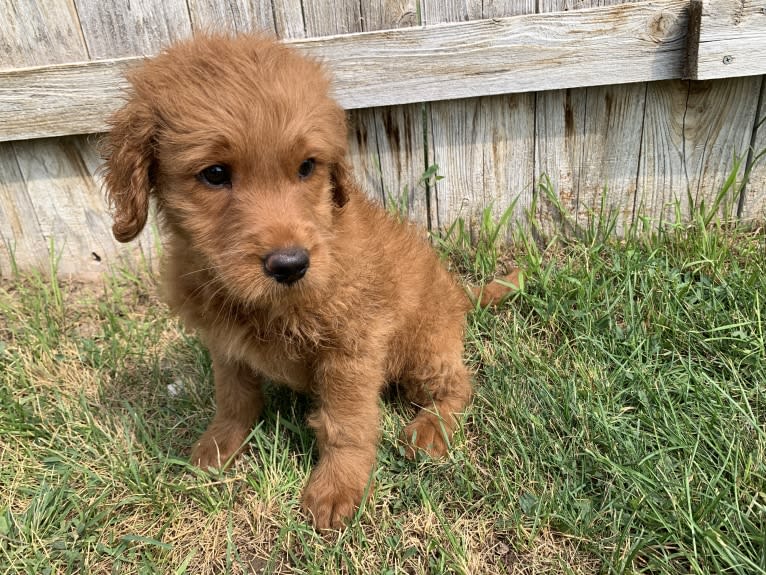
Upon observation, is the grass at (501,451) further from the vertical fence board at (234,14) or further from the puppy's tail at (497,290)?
the vertical fence board at (234,14)

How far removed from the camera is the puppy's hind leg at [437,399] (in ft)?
8.63

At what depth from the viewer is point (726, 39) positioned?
3031mm

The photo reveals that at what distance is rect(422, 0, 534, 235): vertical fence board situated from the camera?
3.39 m

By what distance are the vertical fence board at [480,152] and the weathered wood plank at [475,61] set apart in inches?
6.2

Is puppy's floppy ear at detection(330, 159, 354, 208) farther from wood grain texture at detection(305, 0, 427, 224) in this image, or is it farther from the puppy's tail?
wood grain texture at detection(305, 0, 427, 224)

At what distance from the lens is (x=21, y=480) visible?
8.34 ft

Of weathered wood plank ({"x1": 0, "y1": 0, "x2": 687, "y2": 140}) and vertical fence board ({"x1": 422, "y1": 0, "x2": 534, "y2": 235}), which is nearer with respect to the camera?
weathered wood plank ({"x1": 0, "y1": 0, "x2": 687, "y2": 140})

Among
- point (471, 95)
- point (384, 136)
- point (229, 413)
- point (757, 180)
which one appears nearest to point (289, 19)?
point (384, 136)

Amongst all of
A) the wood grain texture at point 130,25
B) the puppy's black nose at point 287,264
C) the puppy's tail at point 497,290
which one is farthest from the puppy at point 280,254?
the wood grain texture at point 130,25

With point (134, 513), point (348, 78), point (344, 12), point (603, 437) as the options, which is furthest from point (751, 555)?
point (344, 12)

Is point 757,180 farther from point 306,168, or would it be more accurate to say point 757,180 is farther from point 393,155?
point 306,168

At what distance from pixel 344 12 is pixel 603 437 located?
2556mm

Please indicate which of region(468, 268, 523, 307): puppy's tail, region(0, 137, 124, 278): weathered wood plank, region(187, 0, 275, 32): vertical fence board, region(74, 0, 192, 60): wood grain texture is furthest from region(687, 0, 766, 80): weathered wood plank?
region(0, 137, 124, 278): weathered wood plank

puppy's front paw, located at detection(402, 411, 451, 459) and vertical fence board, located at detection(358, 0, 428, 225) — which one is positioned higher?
vertical fence board, located at detection(358, 0, 428, 225)
